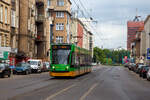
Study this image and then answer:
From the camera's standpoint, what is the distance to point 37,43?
63.4m

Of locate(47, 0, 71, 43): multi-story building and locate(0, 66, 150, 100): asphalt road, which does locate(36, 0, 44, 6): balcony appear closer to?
locate(47, 0, 71, 43): multi-story building

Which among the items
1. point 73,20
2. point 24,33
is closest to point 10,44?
point 24,33

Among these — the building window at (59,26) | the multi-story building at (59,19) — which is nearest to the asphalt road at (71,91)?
the multi-story building at (59,19)

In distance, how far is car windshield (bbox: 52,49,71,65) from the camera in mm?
29209

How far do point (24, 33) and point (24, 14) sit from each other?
3.02 metres

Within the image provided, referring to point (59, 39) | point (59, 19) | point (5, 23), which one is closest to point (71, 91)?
point (5, 23)

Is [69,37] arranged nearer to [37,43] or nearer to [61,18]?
[61,18]

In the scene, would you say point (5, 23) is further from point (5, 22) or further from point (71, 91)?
point (71, 91)

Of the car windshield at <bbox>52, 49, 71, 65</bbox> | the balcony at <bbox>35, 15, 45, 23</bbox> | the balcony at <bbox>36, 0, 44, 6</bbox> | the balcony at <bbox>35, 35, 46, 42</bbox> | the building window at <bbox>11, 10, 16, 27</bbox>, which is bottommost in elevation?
the car windshield at <bbox>52, 49, 71, 65</bbox>

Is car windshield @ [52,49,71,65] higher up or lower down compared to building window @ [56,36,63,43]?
lower down

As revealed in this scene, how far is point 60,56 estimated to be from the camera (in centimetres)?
2931

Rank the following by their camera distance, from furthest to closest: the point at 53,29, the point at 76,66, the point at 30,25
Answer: the point at 53,29 < the point at 30,25 < the point at 76,66

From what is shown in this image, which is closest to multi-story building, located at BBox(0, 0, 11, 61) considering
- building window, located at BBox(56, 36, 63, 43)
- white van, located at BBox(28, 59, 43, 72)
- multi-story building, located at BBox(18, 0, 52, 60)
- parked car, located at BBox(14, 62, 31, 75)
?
parked car, located at BBox(14, 62, 31, 75)

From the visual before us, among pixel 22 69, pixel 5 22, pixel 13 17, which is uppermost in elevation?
pixel 13 17
